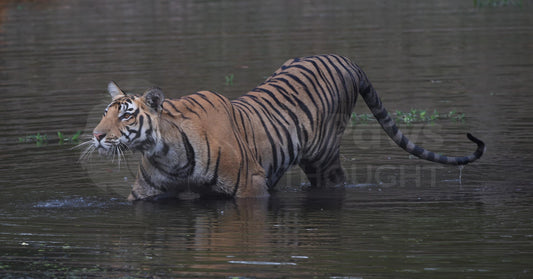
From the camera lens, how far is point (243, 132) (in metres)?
6.84

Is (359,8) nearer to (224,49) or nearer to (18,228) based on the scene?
(224,49)

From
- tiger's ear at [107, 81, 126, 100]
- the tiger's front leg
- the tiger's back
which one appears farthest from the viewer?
the tiger's back

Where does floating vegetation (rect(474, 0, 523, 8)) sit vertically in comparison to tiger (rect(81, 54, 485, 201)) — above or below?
above

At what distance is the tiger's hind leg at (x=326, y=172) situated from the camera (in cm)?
757

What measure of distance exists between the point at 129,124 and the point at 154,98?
0.24 metres

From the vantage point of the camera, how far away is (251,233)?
5.91 m

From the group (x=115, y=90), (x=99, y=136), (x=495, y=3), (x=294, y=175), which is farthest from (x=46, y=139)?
(x=495, y=3)

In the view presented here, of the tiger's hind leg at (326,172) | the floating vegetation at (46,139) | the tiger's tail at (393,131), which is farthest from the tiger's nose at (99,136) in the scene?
the floating vegetation at (46,139)

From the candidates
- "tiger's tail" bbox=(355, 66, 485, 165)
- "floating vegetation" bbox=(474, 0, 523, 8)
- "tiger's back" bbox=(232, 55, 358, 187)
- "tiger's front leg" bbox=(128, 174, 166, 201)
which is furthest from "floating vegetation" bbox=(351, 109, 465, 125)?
"floating vegetation" bbox=(474, 0, 523, 8)

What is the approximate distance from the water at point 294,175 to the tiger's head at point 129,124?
0.52m

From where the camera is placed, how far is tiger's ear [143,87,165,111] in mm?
6254

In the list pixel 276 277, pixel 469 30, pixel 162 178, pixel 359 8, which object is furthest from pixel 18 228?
pixel 359 8

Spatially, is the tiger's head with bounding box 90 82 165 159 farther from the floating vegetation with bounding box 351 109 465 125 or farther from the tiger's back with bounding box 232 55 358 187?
the floating vegetation with bounding box 351 109 465 125

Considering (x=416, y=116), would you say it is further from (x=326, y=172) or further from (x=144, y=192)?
(x=144, y=192)
